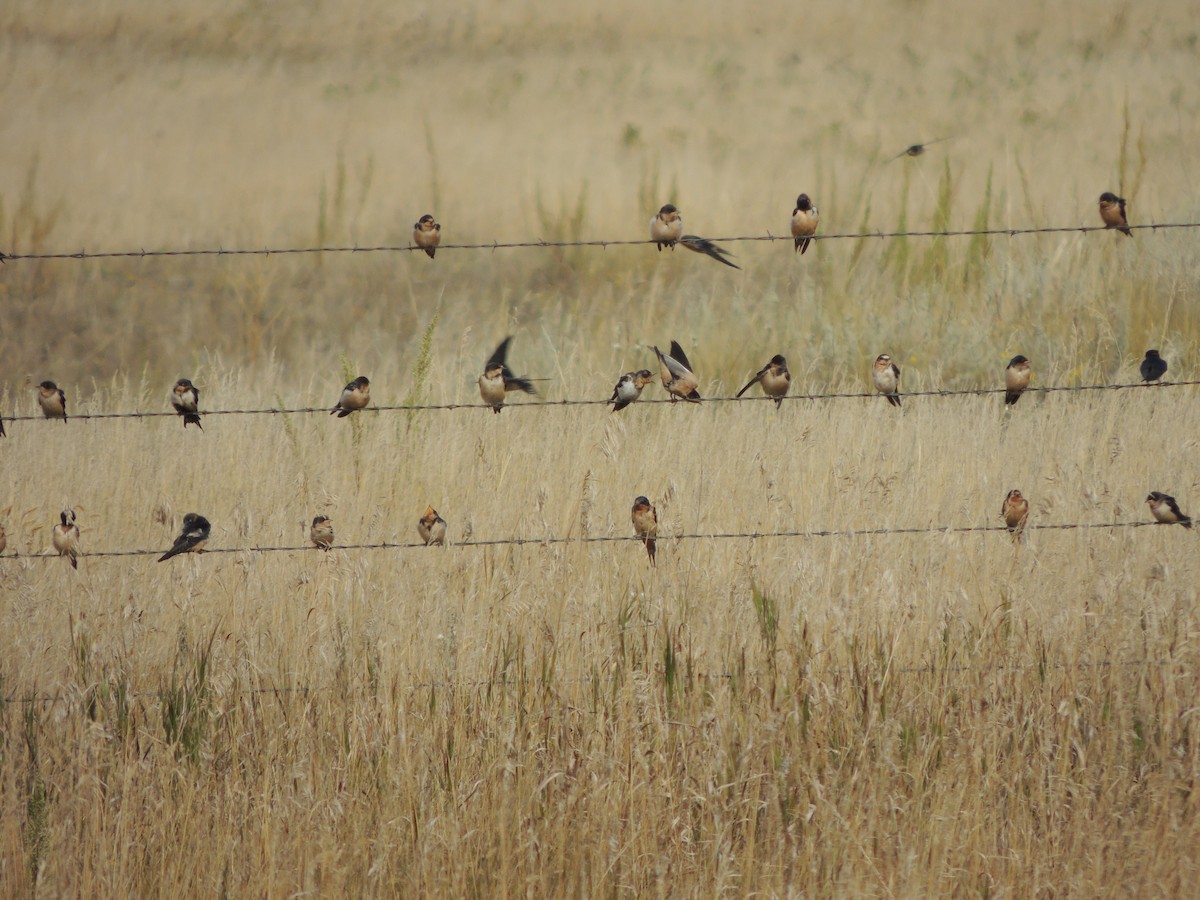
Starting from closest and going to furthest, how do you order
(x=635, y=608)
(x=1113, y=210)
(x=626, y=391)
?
(x=635, y=608), (x=626, y=391), (x=1113, y=210)

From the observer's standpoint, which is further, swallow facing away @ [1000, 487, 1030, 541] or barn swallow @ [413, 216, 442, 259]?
barn swallow @ [413, 216, 442, 259]

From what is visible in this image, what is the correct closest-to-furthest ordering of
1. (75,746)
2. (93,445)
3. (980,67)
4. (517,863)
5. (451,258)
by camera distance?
(517,863)
(75,746)
(93,445)
(451,258)
(980,67)

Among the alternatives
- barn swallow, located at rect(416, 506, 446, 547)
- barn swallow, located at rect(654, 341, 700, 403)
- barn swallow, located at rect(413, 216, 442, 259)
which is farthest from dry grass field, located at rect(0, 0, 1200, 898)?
barn swallow, located at rect(413, 216, 442, 259)

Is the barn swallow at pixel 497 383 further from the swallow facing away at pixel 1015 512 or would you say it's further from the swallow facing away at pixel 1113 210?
the swallow facing away at pixel 1113 210

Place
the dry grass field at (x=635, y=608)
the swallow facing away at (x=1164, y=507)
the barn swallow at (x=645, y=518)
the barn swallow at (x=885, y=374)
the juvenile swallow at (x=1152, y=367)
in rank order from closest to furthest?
1. the dry grass field at (x=635, y=608)
2. the swallow facing away at (x=1164, y=507)
3. the barn swallow at (x=645, y=518)
4. the barn swallow at (x=885, y=374)
5. the juvenile swallow at (x=1152, y=367)

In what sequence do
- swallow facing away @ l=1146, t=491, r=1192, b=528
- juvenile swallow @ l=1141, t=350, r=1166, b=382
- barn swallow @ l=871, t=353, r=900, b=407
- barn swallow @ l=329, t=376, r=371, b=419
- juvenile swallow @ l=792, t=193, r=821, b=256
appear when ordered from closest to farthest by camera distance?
swallow facing away @ l=1146, t=491, r=1192, b=528, barn swallow @ l=329, t=376, r=371, b=419, juvenile swallow @ l=792, t=193, r=821, b=256, barn swallow @ l=871, t=353, r=900, b=407, juvenile swallow @ l=1141, t=350, r=1166, b=382

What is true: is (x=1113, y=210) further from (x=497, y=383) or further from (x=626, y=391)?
(x=497, y=383)

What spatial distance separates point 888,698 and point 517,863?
120 cm

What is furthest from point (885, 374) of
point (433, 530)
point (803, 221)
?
point (433, 530)

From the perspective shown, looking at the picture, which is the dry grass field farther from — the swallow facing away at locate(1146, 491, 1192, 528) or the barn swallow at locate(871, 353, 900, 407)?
the barn swallow at locate(871, 353, 900, 407)

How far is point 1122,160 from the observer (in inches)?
308

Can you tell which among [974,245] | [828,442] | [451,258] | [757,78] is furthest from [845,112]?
[828,442]

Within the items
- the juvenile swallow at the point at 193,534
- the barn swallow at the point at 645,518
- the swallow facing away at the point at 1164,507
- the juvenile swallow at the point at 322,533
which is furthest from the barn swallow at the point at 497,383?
the swallow facing away at the point at 1164,507

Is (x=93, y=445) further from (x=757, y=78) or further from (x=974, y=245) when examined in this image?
(x=757, y=78)
